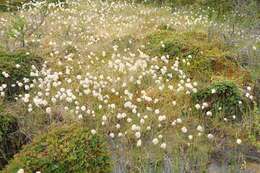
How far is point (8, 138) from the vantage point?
6.66m

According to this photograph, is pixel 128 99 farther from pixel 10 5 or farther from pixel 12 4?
pixel 12 4

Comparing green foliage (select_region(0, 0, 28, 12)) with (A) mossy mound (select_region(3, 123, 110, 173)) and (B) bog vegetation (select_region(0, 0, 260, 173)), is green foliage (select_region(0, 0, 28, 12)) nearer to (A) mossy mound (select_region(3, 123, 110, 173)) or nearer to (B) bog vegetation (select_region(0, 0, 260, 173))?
(B) bog vegetation (select_region(0, 0, 260, 173))

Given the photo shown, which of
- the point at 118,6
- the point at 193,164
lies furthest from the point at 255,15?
the point at 193,164

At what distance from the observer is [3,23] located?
Result: 527 inches

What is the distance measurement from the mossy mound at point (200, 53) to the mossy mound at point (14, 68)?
2.96 meters

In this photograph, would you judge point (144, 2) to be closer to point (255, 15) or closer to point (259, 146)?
point (255, 15)

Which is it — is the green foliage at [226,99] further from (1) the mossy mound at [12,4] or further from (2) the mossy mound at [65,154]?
(1) the mossy mound at [12,4]

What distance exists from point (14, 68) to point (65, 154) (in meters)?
3.63

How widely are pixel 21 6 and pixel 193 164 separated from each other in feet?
39.4

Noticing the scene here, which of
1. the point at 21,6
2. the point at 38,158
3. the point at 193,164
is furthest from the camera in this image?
the point at 21,6

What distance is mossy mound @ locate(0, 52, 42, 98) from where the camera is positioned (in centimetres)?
822

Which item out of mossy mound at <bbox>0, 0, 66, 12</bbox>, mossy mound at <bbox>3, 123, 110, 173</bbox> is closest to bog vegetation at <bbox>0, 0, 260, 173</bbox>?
mossy mound at <bbox>3, 123, 110, 173</bbox>

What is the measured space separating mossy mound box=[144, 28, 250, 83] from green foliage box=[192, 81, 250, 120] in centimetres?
122

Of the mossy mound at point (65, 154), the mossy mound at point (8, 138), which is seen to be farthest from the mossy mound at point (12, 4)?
the mossy mound at point (65, 154)
